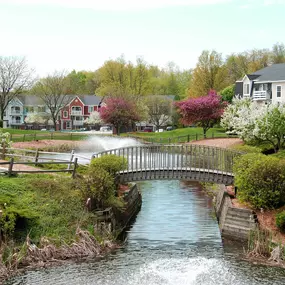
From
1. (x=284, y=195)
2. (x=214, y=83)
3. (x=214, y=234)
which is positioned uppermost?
(x=214, y=83)

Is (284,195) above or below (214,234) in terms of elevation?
above

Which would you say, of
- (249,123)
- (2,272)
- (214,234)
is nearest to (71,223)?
(2,272)

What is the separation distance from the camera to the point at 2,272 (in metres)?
21.5

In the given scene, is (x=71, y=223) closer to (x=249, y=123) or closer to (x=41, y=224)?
(x=41, y=224)

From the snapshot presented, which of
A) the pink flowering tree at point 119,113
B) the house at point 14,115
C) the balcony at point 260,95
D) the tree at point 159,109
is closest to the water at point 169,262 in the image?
the balcony at point 260,95

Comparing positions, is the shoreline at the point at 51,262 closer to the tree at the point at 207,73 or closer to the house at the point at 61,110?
the tree at the point at 207,73

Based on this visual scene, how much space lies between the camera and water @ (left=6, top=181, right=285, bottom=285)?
21.5m

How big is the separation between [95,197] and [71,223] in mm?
2115

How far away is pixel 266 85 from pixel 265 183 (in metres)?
54.5

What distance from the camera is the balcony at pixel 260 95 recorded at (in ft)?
264

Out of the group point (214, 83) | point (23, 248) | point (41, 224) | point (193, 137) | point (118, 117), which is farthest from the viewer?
point (214, 83)

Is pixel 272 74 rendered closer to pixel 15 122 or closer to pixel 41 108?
pixel 41 108

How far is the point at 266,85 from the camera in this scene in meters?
81.1

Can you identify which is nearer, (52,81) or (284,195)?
(284,195)
